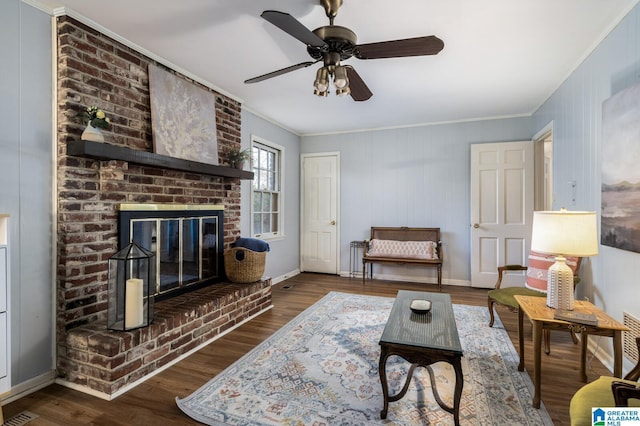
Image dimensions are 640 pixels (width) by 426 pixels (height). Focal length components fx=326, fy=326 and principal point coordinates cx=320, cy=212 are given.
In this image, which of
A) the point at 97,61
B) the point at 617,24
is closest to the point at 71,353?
the point at 97,61

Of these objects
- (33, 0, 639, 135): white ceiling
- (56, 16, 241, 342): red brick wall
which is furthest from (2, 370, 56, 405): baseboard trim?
(33, 0, 639, 135): white ceiling

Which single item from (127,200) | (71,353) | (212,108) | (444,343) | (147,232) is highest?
(212,108)

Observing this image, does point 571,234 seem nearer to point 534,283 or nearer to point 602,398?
point 602,398

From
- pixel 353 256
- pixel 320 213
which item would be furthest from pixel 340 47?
pixel 353 256

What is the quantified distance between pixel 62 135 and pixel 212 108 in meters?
1.55

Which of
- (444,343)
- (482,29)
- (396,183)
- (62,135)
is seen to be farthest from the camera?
(396,183)

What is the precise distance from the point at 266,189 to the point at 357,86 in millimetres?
2748

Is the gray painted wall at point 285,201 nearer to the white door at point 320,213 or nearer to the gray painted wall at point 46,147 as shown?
the gray painted wall at point 46,147

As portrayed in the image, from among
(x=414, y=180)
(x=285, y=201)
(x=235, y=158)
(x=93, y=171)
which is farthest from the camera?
(x=285, y=201)

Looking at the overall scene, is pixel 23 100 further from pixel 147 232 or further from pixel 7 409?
pixel 7 409

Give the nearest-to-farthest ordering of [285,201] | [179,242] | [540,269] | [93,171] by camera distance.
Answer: [93,171] → [540,269] → [179,242] → [285,201]

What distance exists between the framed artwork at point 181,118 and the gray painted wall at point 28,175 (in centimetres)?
79

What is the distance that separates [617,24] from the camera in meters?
2.30

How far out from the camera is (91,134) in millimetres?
2254
